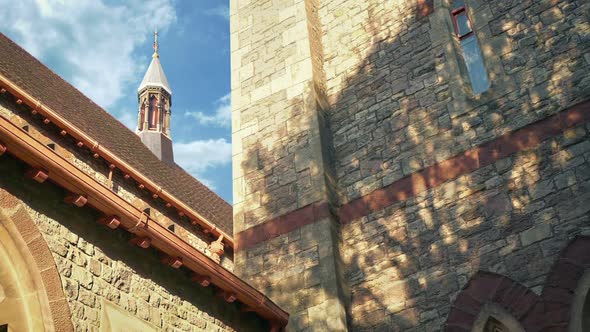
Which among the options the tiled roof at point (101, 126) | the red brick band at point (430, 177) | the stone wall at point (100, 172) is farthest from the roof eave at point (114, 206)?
A: the tiled roof at point (101, 126)

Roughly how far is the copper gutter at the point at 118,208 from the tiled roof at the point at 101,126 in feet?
23.6

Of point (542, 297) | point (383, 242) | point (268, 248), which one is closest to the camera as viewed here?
point (542, 297)

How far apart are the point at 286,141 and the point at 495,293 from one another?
3737 mm

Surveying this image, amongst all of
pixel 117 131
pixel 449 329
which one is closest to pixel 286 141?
pixel 449 329

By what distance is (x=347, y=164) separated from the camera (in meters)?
9.49

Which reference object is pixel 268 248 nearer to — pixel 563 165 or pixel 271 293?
pixel 271 293

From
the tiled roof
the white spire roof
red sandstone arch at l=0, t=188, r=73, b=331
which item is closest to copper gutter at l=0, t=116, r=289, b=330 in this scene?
red sandstone arch at l=0, t=188, r=73, b=331

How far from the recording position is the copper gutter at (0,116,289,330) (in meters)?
5.81

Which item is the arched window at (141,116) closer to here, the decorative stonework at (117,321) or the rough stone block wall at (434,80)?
the rough stone block wall at (434,80)

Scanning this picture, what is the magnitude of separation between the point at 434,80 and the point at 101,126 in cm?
946

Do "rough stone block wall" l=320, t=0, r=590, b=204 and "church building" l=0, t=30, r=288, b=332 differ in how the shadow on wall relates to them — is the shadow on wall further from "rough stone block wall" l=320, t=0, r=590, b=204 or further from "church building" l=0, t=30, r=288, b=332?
"church building" l=0, t=30, r=288, b=332

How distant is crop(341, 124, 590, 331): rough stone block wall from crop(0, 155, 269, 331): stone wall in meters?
2.07

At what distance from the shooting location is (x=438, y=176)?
855cm

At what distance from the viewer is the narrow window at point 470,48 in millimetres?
9062
